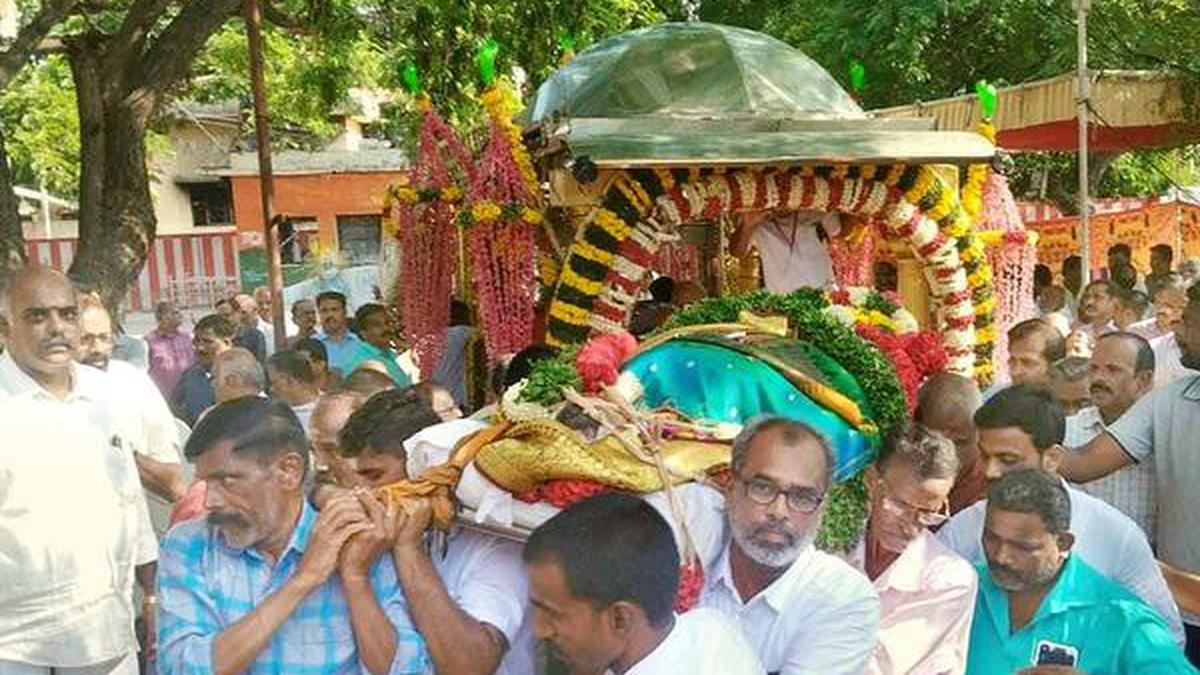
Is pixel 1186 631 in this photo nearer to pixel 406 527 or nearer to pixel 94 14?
pixel 406 527

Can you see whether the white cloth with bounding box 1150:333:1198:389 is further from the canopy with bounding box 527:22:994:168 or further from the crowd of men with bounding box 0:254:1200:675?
the canopy with bounding box 527:22:994:168

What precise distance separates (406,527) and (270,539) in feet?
0.88

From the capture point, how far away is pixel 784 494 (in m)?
2.62

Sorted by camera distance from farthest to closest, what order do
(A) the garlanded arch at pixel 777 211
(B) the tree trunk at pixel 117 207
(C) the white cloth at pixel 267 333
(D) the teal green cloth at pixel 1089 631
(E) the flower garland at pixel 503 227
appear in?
(C) the white cloth at pixel 267 333 → (B) the tree trunk at pixel 117 207 → (E) the flower garland at pixel 503 227 → (A) the garlanded arch at pixel 777 211 → (D) the teal green cloth at pixel 1089 631

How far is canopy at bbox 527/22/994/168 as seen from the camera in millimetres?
7324

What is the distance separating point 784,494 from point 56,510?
Result: 2.29 metres

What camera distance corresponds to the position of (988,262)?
29.2 ft

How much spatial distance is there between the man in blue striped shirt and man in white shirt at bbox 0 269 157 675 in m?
1.40

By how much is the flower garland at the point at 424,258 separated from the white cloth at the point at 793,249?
2.05 metres

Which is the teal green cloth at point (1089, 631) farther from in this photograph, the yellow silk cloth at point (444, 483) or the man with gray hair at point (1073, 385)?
the man with gray hair at point (1073, 385)

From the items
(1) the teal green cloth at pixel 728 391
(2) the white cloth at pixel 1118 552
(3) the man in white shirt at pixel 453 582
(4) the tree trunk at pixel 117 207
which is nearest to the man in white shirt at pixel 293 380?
(3) the man in white shirt at pixel 453 582

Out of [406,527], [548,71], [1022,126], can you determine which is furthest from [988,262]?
[406,527]

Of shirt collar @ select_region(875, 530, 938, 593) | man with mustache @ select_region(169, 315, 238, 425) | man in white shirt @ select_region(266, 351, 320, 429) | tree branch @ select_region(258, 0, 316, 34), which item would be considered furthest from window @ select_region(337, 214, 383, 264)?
shirt collar @ select_region(875, 530, 938, 593)

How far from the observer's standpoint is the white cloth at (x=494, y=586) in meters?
2.64
